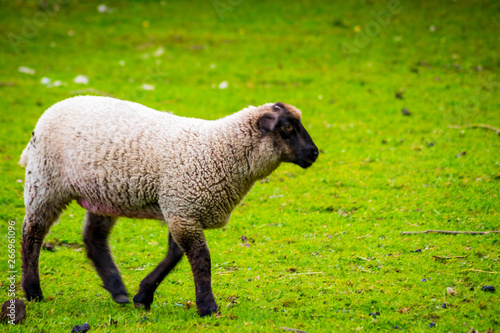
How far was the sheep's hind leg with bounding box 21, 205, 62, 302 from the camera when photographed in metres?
7.07

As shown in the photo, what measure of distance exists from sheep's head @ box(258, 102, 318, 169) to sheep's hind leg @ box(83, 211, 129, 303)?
2810 millimetres

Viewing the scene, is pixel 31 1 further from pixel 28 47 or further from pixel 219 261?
pixel 219 261

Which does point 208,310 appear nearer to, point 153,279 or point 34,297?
point 153,279

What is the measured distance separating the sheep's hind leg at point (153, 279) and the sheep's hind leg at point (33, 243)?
147 cm

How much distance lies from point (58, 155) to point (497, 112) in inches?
488

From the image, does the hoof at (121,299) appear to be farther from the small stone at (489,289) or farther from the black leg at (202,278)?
the small stone at (489,289)

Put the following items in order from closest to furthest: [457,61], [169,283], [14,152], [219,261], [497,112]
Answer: [169,283], [219,261], [14,152], [497,112], [457,61]

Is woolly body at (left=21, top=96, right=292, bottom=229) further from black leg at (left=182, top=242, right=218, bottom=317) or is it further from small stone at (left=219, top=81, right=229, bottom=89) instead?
small stone at (left=219, top=81, right=229, bottom=89)

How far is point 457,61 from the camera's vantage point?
18.9 meters

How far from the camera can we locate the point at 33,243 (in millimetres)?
7141

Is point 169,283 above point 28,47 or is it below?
above

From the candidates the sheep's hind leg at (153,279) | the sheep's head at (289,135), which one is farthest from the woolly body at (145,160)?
the sheep's hind leg at (153,279)

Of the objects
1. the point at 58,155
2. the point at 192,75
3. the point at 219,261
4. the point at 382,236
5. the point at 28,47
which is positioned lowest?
the point at 28,47

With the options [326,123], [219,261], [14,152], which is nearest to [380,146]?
[326,123]
